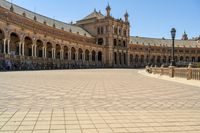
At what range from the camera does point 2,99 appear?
391 inches

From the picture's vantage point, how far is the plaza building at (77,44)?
49.6m

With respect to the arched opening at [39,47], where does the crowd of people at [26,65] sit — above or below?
below

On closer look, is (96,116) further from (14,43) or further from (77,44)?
(77,44)

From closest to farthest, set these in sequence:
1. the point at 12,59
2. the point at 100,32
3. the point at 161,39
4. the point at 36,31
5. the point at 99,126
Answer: the point at 99,126 → the point at 12,59 → the point at 36,31 → the point at 100,32 → the point at 161,39

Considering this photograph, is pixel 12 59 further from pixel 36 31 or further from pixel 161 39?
pixel 161 39

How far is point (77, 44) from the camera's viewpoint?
255ft

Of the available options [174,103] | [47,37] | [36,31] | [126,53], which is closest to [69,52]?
[47,37]

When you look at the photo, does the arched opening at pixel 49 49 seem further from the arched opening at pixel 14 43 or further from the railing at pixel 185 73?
the railing at pixel 185 73

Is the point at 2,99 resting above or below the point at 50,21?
below

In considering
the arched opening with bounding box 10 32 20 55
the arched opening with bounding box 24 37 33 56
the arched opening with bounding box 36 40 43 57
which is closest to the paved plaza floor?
the arched opening with bounding box 10 32 20 55

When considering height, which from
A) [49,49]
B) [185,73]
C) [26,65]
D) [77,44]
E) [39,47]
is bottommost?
[185,73]

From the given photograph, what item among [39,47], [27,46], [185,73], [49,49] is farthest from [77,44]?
[185,73]

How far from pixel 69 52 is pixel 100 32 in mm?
31737

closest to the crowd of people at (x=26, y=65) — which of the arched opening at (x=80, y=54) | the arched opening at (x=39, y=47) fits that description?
the arched opening at (x=39, y=47)
